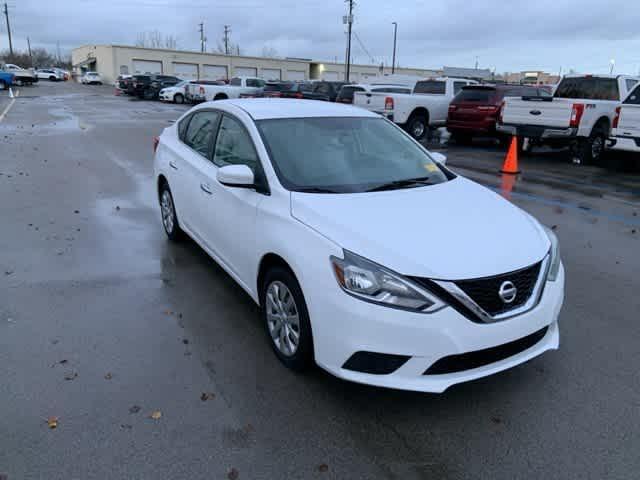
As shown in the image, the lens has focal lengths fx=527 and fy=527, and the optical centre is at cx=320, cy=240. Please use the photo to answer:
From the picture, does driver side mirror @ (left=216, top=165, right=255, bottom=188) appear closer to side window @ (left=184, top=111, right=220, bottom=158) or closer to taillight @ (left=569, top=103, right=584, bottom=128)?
side window @ (left=184, top=111, right=220, bottom=158)

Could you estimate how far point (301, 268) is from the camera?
10.3 feet

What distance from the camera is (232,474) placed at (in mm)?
2648

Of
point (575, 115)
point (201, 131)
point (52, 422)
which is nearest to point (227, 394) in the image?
point (52, 422)

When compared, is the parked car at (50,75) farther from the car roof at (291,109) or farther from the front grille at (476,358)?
the front grille at (476,358)

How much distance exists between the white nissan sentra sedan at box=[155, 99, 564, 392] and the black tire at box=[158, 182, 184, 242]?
116 cm

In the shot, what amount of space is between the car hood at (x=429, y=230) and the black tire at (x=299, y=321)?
A: 39cm

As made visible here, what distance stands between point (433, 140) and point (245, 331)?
1569 centimetres

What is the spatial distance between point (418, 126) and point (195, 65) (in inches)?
2215

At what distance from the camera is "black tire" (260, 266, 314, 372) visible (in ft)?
10.5

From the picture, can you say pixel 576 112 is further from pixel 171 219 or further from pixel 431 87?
pixel 171 219

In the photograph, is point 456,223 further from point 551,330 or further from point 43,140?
point 43,140

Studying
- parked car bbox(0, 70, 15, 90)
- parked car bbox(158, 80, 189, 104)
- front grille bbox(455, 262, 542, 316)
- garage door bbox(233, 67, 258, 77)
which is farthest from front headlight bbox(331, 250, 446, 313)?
garage door bbox(233, 67, 258, 77)

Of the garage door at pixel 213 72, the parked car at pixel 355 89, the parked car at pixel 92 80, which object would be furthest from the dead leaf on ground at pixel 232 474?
the parked car at pixel 92 80

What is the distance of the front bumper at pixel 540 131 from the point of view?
12367mm
